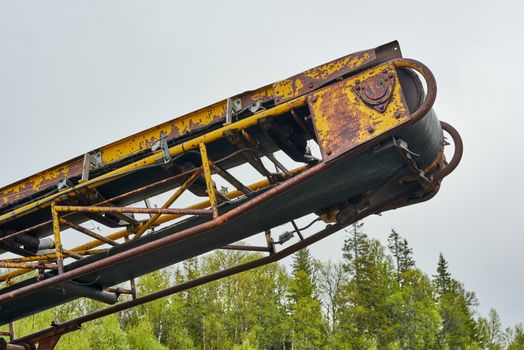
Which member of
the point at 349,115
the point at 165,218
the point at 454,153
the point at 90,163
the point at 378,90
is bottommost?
the point at 454,153

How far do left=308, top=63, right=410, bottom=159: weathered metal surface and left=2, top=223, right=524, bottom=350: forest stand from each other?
40.3 m

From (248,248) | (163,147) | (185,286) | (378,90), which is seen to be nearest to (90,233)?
(185,286)

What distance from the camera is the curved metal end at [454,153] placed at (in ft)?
19.9

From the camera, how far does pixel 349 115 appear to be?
5.33 meters

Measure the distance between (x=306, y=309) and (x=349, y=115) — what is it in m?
48.7

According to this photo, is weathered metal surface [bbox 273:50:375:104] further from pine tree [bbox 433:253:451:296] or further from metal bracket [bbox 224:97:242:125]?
pine tree [bbox 433:253:451:296]

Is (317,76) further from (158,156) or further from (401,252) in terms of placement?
(401,252)

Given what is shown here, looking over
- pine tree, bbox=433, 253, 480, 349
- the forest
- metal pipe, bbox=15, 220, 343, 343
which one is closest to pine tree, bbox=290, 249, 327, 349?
the forest

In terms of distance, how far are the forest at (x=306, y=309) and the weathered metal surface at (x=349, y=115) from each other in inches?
1588

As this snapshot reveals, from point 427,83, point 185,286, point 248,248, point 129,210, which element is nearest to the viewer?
point 427,83

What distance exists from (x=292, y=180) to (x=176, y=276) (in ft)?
164

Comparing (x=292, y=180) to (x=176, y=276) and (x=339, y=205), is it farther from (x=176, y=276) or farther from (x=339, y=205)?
(x=176, y=276)

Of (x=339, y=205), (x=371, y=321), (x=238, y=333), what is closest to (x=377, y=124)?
(x=339, y=205)

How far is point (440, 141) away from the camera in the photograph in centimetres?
598
